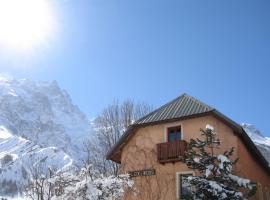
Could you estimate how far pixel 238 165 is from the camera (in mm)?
25109

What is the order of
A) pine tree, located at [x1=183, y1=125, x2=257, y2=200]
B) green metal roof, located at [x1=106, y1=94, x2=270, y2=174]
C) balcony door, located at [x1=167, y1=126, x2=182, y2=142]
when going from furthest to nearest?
balcony door, located at [x1=167, y1=126, x2=182, y2=142] → green metal roof, located at [x1=106, y1=94, x2=270, y2=174] → pine tree, located at [x1=183, y1=125, x2=257, y2=200]

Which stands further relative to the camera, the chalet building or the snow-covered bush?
the chalet building

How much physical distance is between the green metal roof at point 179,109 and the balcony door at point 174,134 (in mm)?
738

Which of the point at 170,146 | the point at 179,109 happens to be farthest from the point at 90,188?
the point at 179,109

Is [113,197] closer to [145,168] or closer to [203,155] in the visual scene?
[203,155]

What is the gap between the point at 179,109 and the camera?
2734 cm

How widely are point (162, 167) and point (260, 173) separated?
773cm

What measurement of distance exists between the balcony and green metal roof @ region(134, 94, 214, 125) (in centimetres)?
158

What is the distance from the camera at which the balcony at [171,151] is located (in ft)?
82.6

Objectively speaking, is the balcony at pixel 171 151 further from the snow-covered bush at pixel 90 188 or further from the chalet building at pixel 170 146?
the snow-covered bush at pixel 90 188

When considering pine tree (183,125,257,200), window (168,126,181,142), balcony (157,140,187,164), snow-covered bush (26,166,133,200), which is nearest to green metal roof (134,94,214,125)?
window (168,126,181,142)

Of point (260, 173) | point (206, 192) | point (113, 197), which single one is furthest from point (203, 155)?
point (260, 173)

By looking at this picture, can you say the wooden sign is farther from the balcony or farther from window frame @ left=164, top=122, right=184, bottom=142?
window frame @ left=164, top=122, right=184, bottom=142

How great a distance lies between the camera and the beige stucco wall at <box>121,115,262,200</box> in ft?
83.7
